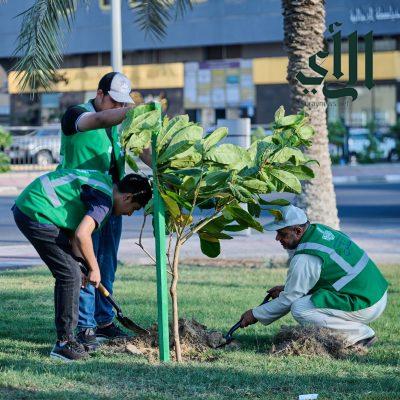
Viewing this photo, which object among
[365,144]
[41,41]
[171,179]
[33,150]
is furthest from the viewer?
[365,144]

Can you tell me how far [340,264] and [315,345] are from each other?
588 millimetres

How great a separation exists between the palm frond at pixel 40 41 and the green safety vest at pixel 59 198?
4144 millimetres

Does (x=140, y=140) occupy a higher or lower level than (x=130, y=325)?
higher

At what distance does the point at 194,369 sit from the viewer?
6.37 meters

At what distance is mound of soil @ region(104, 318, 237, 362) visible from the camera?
7.04 metres

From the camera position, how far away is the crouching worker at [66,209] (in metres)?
6.55

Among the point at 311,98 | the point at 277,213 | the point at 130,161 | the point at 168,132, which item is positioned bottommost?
the point at 277,213

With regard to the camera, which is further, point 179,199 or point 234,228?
point 234,228

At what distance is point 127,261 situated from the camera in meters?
12.7

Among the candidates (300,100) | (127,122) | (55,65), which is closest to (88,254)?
(127,122)

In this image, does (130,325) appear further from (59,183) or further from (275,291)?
(59,183)

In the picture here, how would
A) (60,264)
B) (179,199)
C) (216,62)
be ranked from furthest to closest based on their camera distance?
(216,62) → (60,264) → (179,199)

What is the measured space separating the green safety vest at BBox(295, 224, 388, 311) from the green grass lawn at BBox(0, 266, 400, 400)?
405 mm

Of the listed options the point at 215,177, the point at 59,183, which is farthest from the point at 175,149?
the point at 59,183
